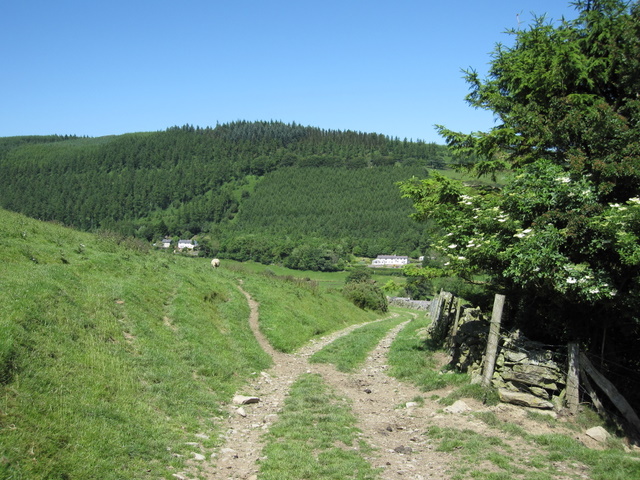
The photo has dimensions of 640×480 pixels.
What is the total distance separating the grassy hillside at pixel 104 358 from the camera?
712 cm

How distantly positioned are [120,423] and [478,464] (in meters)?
6.68

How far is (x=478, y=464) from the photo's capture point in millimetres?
8125

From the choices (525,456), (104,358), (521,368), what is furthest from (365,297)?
(525,456)

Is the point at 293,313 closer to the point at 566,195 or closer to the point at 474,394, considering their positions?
the point at 474,394

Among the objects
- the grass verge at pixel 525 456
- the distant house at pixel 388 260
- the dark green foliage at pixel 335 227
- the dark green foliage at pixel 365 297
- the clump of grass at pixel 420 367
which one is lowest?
the dark green foliage at pixel 365 297

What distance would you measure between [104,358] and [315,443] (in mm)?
5557

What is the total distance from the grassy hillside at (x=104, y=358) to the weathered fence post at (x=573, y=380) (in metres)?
8.21

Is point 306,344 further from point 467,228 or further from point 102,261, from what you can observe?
point 467,228

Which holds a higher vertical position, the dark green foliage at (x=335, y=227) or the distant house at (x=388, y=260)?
the dark green foliage at (x=335, y=227)

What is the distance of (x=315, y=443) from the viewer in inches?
358

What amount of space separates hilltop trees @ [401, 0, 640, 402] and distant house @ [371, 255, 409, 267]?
415 ft

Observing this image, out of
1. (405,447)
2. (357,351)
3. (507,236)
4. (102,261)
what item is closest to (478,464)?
(405,447)

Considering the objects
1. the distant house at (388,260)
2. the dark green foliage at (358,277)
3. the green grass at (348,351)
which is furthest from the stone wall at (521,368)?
the distant house at (388,260)

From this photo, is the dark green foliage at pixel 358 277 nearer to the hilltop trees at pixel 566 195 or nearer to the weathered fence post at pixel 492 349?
the hilltop trees at pixel 566 195
